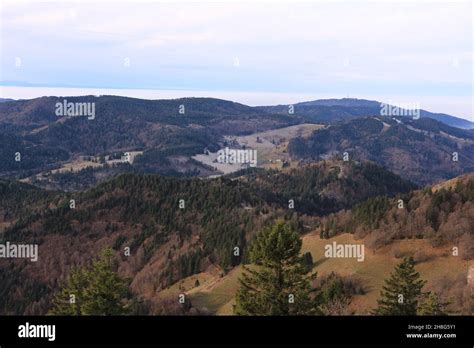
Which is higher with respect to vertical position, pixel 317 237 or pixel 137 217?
pixel 317 237

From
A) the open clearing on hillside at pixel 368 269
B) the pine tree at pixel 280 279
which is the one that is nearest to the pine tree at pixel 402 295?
the pine tree at pixel 280 279

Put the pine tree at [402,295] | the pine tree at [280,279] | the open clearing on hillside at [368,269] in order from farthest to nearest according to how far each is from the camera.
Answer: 1. the open clearing on hillside at [368,269]
2. the pine tree at [402,295]
3. the pine tree at [280,279]

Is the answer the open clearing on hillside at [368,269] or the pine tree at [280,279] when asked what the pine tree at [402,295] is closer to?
the pine tree at [280,279]

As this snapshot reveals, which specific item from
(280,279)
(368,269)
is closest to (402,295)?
(280,279)

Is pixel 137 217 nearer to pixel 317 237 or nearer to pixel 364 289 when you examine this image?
pixel 317 237

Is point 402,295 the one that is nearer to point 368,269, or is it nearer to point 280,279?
point 280,279

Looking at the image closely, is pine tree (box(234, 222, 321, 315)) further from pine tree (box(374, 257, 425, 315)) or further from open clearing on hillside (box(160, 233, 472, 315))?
open clearing on hillside (box(160, 233, 472, 315))
